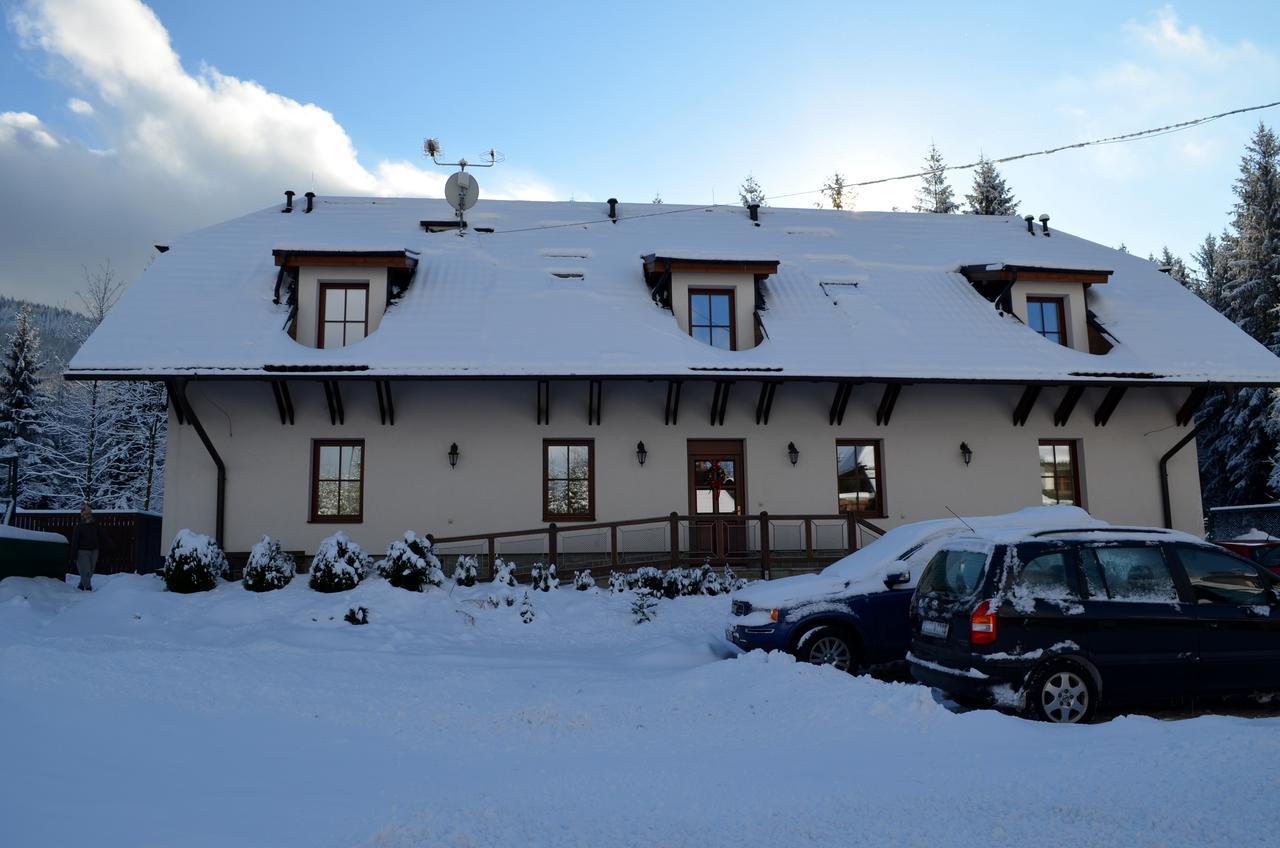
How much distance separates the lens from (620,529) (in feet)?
54.1

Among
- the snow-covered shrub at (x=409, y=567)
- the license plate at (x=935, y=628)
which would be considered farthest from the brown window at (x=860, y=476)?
the license plate at (x=935, y=628)

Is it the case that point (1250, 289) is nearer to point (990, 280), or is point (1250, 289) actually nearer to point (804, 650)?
point (990, 280)

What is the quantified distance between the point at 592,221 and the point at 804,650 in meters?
14.8

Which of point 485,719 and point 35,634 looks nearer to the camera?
point 485,719

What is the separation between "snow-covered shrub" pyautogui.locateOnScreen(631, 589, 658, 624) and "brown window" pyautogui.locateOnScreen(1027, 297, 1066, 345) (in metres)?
11.5

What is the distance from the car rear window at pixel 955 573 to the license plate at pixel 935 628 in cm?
29

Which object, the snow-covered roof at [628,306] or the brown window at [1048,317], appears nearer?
the snow-covered roof at [628,306]

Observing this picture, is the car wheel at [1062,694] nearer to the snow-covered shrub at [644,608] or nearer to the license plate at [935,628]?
the license plate at [935,628]

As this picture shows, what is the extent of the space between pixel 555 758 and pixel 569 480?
10888mm

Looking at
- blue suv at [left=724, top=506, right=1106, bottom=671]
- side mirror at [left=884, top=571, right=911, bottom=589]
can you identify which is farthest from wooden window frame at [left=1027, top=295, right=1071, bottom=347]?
side mirror at [left=884, top=571, right=911, bottom=589]

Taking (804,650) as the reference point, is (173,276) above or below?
above

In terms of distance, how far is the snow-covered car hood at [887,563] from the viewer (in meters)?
9.12

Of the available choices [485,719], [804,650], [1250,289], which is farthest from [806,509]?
[1250,289]

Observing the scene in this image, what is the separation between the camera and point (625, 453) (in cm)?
1683
